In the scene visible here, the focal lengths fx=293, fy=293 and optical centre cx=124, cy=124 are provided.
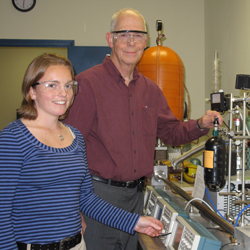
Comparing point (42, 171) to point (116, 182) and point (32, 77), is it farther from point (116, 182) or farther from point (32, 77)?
point (116, 182)

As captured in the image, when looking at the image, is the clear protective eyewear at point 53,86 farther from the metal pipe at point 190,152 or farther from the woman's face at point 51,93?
the metal pipe at point 190,152

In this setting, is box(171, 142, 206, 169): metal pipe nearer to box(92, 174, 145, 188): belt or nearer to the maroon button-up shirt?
the maroon button-up shirt

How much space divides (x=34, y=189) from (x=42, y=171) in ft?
0.24

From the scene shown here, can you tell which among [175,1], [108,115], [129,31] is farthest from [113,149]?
[175,1]

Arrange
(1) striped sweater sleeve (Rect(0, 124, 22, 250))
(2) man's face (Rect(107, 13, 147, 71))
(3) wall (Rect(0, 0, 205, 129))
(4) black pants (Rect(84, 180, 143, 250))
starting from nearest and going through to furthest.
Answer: (1) striped sweater sleeve (Rect(0, 124, 22, 250)) < (4) black pants (Rect(84, 180, 143, 250)) < (2) man's face (Rect(107, 13, 147, 71)) < (3) wall (Rect(0, 0, 205, 129))

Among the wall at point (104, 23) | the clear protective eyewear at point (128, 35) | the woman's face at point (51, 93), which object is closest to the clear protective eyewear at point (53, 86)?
the woman's face at point (51, 93)

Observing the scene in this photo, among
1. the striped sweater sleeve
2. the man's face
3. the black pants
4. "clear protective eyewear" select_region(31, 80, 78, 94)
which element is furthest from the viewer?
the man's face

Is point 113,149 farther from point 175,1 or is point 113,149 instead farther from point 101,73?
point 175,1

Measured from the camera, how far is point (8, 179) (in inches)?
37.7

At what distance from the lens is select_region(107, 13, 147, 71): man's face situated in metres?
1.71

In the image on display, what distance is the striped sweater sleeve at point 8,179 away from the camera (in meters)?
0.95

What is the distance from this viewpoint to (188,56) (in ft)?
14.2

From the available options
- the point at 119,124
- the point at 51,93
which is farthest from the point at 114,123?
the point at 51,93

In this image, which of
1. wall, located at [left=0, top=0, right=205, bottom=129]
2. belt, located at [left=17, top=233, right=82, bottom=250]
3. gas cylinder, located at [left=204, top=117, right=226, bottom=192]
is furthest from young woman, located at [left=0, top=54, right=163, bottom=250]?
wall, located at [left=0, top=0, right=205, bottom=129]
